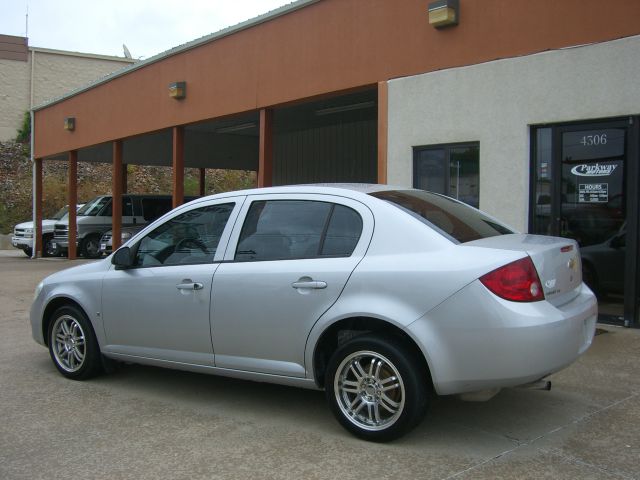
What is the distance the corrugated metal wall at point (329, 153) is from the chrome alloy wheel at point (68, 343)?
13.6m

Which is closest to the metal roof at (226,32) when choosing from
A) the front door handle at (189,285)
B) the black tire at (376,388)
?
the front door handle at (189,285)

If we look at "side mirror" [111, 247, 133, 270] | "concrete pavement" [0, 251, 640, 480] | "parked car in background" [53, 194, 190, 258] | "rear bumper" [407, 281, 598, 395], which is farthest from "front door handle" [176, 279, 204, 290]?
"parked car in background" [53, 194, 190, 258]

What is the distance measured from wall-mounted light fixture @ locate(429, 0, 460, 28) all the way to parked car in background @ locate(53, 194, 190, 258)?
12.8 m

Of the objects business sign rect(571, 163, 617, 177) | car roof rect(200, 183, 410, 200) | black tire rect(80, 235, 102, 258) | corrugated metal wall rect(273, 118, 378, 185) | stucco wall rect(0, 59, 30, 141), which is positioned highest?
stucco wall rect(0, 59, 30, 141)

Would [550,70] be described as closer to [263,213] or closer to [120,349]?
[263,213]

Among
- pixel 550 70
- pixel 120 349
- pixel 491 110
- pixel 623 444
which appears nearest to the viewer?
pixel 623 444

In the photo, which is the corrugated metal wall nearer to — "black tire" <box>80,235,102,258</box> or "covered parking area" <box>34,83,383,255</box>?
"covered parking area" <box>34,83,383,255</box>

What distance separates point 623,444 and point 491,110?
501cm

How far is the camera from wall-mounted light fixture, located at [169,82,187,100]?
13391 mm

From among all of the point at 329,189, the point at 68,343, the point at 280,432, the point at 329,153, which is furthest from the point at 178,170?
the point at 280,432

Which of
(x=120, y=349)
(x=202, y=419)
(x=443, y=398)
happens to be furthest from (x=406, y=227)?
(x=120, y=349)

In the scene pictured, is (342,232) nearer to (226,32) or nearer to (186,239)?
(186,239)

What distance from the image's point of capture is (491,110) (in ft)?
26.1

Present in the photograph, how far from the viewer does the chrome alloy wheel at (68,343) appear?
5539mm
